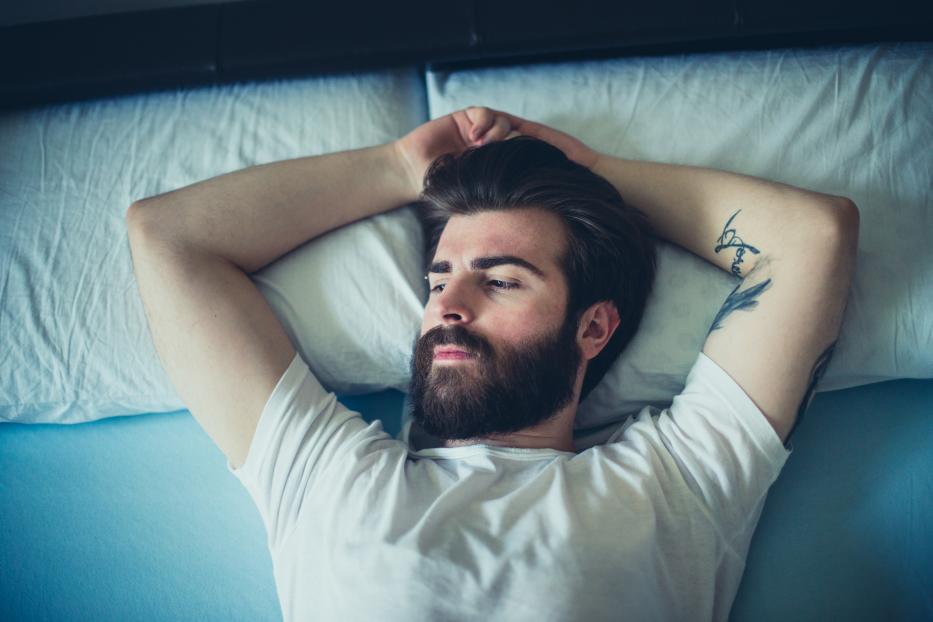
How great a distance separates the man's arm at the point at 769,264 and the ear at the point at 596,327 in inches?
7.6

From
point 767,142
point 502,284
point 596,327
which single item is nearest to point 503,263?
point 502,284

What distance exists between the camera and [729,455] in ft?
3.49

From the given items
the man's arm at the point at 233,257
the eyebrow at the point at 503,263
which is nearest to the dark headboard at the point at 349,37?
the man's arm at the point at 233,257

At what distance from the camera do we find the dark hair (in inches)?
47.9

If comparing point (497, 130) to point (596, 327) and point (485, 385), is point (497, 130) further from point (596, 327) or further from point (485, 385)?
point (485, 385)

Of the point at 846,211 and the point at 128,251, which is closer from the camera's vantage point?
the point at 846,211

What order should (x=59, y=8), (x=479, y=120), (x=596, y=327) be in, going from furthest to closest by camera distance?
(x=59, y=8) < (x=479, y=120) < (x=596, y=327)

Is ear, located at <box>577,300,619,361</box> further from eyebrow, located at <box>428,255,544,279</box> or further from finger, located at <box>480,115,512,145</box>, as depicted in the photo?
finger, located at <box>480,115,512,145</box>

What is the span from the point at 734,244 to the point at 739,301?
0.45ft

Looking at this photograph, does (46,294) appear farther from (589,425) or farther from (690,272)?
(690,272)

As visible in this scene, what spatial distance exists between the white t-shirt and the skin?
3.1 inches

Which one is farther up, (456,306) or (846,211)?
(846,211)

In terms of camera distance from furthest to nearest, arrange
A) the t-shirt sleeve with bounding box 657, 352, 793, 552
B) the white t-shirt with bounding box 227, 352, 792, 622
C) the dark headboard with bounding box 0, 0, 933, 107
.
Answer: the dark headboard with bounding box 0, 0, 933, 107 < the t-shirt sleeve with bounding box 657, 352, 793, 552 < the white t-shirt with bounding box 227, 352, 792, 622

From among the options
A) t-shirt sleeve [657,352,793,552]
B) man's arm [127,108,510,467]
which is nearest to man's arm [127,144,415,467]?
man's arm [127,108,510,467]
